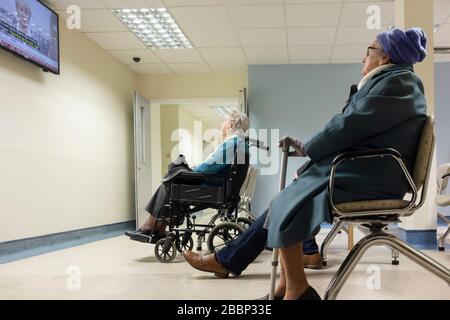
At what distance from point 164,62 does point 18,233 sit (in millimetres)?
3445

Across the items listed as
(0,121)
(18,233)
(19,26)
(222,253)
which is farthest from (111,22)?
(222,253)

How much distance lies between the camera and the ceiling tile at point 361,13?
409 centimetres

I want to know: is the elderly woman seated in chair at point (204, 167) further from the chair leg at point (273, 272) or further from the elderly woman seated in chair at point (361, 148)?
the elderly woman seated in chair at point (361, 148)

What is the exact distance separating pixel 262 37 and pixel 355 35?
1147mm

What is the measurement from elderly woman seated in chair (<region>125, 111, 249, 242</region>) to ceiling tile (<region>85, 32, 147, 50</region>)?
240 cm

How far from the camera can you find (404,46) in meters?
1.43

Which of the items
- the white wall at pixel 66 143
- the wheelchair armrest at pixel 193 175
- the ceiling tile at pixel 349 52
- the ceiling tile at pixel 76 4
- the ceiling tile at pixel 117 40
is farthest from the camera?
the ceiling tile at pixel 349 52

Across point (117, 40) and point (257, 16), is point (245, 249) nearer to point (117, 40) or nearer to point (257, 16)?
point (257, 16)

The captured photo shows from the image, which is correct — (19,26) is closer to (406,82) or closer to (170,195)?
(170,195)

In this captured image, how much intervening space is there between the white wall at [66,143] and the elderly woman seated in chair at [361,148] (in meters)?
2.74

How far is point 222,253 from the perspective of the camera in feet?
7.34

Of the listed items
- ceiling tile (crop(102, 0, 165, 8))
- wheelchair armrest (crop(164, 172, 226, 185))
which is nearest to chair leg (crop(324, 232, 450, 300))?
wheelchair armrest (crop(164, 172, 226, 185))

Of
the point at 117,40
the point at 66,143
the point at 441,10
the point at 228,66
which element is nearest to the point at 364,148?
the point at 66,143

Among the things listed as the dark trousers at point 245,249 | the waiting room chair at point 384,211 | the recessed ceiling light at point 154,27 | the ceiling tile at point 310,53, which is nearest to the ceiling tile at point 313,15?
the ceiling tile at point 310,53
